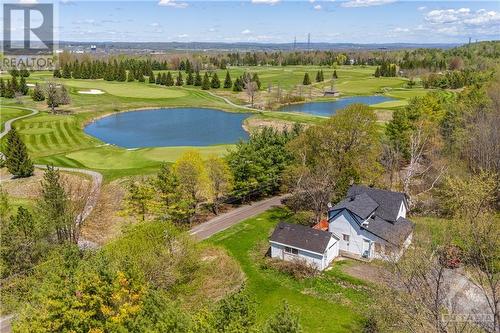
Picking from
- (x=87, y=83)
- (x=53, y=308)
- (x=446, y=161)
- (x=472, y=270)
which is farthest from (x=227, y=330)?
(x=87, y=83)

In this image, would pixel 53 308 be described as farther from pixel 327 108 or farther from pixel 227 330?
pixel 327 108

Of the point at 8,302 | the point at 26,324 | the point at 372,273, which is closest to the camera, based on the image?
the point at 26,324

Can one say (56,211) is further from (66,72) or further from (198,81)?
(66,72)

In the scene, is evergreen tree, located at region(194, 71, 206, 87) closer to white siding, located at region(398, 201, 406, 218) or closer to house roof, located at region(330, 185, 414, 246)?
house roof, located at region(330, 185, 414, 246)

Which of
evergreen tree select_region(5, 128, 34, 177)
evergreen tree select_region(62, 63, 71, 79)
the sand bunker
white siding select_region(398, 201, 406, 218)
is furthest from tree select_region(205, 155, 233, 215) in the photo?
evergreen tree select_region(62, 63, 71, 79)

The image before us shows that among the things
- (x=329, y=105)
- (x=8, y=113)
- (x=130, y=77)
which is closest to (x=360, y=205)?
(x=8, y=113)

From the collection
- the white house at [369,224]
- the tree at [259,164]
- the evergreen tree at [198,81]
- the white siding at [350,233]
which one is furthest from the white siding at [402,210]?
the evergreen tree at [198,81]
